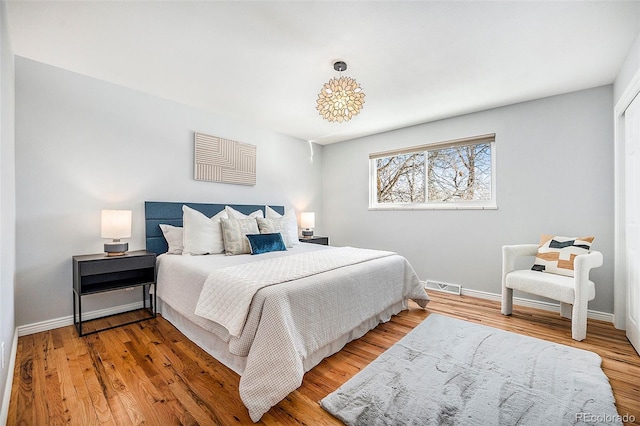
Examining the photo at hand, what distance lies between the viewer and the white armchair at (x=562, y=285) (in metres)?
2.36

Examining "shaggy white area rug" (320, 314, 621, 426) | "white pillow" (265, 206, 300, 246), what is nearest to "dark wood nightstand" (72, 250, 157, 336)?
"white pillow" (265, 206, 300, 246)

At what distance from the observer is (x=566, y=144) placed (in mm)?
3053

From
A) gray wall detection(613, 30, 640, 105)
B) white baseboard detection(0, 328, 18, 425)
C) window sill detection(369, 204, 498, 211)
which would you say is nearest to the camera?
white baseboard detection(0, 328, 18, 425)

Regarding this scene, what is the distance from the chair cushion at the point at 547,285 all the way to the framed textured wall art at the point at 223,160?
11.3ft

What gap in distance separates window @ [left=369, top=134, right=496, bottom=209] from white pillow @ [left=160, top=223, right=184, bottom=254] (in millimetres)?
2911

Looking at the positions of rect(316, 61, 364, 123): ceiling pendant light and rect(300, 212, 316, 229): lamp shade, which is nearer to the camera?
rect(316, 61, 364, 123): ceiling pendant light

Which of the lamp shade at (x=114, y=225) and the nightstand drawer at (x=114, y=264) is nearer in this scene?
the nightstand drawer at (x=114, y=264)

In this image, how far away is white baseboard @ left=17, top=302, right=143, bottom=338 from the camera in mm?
2451

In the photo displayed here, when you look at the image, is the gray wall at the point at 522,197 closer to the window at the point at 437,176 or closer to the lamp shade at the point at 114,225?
the window at the point at 437,176

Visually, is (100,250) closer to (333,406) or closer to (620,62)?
(333,406)

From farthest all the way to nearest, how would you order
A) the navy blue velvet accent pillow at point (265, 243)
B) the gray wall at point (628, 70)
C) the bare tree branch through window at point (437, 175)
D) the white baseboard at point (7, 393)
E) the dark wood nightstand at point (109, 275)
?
the bare tree branch through window at point (437, 175) < the navy blue velvet accent pillow at point (265, 243) < the dark wood nightstand at point (109, 275) < the gray wall at point (628, 70) < the white baseboard at point (7, 393)

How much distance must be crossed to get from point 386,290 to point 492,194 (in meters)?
2.05

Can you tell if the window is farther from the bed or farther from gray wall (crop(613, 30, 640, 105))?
the bed

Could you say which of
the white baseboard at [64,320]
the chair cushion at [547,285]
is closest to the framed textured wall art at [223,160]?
the white baseboard at [64,320]
